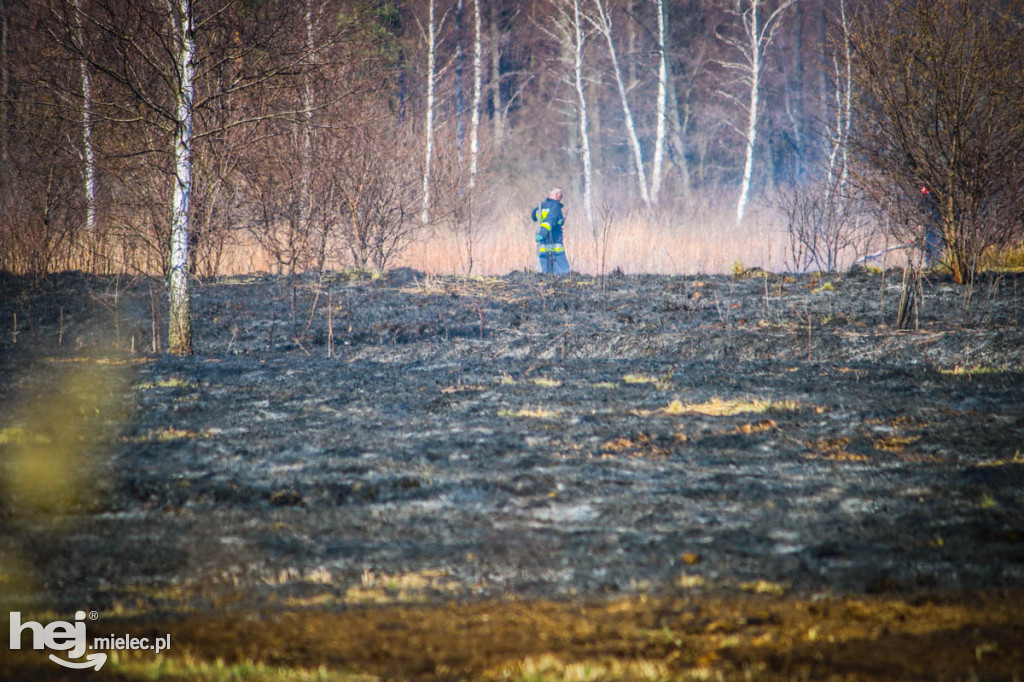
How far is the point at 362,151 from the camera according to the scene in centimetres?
1406

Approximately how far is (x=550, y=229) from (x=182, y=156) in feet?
27.2

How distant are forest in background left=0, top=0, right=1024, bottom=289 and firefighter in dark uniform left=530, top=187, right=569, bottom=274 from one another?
4.14 ft

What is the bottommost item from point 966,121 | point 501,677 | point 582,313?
point 501,677

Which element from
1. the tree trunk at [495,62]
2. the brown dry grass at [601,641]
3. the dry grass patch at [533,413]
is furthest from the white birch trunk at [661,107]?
the brown dry grass at [601,641]

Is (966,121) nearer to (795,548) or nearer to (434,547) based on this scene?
(795,548)

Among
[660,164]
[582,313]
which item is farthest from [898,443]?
[660,164]

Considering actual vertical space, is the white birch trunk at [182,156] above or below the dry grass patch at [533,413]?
→ above

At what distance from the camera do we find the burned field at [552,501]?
112 inches

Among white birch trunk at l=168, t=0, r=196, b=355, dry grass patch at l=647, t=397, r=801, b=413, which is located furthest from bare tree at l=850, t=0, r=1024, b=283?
white birch trunk at l=168, t=0, r=196, b=355

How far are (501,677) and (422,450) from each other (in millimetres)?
2754

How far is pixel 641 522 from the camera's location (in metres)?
4.03

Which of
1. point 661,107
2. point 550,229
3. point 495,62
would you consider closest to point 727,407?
point 550,229

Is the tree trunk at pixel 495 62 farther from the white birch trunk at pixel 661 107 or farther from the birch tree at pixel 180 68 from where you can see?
the birch tree at pixel 180 68

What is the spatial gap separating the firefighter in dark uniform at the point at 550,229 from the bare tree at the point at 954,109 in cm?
586
